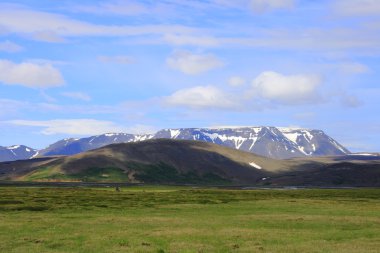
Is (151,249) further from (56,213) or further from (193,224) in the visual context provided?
(56,213)

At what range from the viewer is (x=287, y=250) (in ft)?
119

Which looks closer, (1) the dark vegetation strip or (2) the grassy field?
(2) the grassy field

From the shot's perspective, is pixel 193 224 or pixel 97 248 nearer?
pixel 97 248

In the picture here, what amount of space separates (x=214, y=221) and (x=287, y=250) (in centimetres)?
2275

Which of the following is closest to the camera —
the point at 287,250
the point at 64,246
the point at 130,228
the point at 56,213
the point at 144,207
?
the point at 287,250

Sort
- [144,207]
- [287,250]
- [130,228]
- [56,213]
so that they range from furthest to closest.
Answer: [144,207] < [56,213] < [130,228] < [287,250]

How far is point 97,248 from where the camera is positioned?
124 feet

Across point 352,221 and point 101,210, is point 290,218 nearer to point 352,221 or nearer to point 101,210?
point 352,221

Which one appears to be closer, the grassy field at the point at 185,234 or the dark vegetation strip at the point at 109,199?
the grassy field at the point at 185,234

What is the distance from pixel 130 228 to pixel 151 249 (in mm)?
13302

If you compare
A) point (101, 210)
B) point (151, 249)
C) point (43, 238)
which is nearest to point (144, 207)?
point (101, 210)

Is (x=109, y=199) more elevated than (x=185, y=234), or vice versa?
(x=109, y=199)

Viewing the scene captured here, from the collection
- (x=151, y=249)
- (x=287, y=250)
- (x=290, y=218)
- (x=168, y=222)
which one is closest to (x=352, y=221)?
(x=290, y=218)

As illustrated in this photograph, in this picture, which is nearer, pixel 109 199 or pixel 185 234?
pixel 185 234
